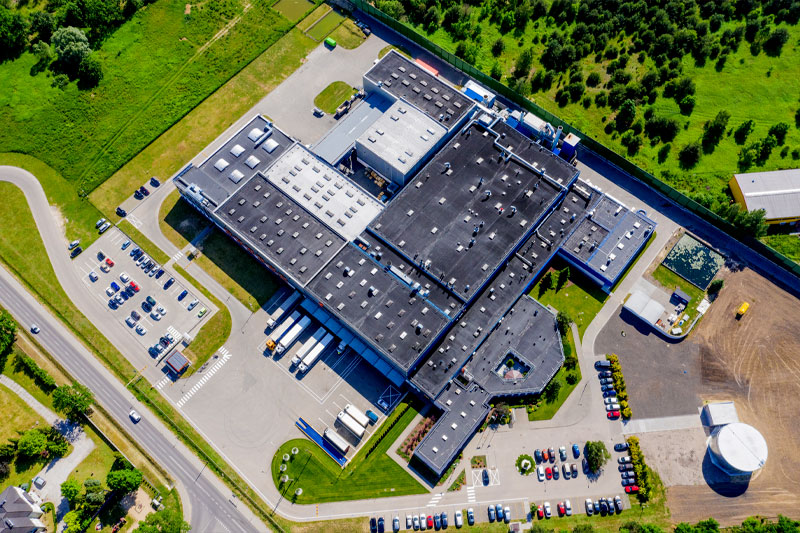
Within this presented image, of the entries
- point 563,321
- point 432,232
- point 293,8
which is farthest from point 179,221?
point 563,321

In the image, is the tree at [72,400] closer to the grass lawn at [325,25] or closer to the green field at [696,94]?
the grass lawn at [325,25]

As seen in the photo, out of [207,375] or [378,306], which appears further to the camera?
[207,375]

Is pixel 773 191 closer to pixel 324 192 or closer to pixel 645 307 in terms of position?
pixel 645 307

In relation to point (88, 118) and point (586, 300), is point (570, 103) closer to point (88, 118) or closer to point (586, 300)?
point (586, 300)

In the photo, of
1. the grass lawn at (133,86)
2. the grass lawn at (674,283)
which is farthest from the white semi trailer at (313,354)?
the grass lawn at (674,283)

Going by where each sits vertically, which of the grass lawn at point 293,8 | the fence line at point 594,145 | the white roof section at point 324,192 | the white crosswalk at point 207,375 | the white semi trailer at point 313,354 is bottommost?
the white crosswalk at point 207,375

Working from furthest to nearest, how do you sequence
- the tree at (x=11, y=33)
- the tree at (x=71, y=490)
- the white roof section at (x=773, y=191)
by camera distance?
the tree at (x=11, y=33)
the white roof section at (x=773, y=191)
the tree at (x=71, y=490)
